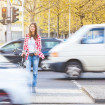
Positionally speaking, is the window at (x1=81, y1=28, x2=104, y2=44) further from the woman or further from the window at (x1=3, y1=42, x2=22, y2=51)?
the window at (x1=3, y1=42, x2=22, y2=51)

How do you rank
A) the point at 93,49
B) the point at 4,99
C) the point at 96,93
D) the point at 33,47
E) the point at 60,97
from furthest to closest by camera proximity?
the point at 93,49 → the point at 33,47 → the point at 96,93 → the point at 60,97 → the point at 4,99

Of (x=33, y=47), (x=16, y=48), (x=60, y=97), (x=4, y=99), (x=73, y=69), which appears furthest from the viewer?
(x=16, y=48)

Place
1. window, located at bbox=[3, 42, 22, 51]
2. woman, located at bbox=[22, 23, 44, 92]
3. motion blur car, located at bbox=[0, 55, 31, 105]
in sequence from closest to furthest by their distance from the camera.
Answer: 1. motion blur car, located at bbox=[0, 55, 31, 105]
2. woman, located at bbox=[22, 23, 44, 92]
3. window, located at bbox=[3, 42, 22, 51]

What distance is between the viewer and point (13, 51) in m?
16.1

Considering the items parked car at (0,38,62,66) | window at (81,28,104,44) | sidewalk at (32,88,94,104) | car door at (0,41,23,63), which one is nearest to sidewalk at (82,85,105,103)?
sidewalk at (32,88,94,104)

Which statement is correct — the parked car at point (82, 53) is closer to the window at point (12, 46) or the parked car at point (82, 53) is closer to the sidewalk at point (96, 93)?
the sidewalk at point (96, 93)

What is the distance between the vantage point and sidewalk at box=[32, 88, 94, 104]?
27.4ft

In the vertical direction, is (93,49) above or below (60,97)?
above

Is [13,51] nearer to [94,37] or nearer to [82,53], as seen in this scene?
[82,53]

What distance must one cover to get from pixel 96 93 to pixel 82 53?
391cm

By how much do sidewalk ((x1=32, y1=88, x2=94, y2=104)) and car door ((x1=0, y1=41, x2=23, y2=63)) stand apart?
21.3 ft

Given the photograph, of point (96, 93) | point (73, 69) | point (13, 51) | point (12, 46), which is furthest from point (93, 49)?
point (12, 46)

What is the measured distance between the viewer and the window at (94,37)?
12.9m

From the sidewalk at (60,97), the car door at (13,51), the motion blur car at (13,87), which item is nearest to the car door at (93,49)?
the sidewalk at (60,97)
